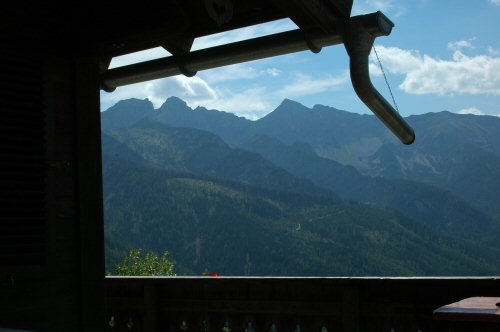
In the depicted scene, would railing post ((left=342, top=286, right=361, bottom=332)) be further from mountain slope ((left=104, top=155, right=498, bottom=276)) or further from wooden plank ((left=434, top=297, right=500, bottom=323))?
mountain slope ((left=104, top=155, right=498, bottom=276))

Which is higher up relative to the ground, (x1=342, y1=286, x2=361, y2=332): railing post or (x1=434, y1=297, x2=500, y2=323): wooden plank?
(x1=434, y1=297, x2=500, y2=323): wooden plank

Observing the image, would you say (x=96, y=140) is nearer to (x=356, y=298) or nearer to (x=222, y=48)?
(x=222, y=48)

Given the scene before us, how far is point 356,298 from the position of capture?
12.5 feet

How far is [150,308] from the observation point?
452cm

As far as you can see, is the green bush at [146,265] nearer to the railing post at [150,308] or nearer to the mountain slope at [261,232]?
the railing post at [150,308]

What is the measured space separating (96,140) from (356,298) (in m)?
1.79

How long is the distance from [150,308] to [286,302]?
104 cm

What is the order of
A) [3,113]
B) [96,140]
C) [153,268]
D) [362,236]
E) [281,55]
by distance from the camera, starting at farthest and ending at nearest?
[362,236]
[153,268]
[96,140]
[281,55]
[3,113]

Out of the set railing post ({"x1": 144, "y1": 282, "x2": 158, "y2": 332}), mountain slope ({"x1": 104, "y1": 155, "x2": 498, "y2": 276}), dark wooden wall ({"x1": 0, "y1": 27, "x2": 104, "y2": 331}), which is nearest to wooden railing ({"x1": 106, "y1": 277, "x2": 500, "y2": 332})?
railing post ({"x1": 144, "y1": 282, "x2": 158, "y2": 332})

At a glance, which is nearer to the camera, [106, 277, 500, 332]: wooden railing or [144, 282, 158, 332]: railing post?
[106, 277, 500, 332]: wooden railing

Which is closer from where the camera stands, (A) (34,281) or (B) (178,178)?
(A) (34,281)

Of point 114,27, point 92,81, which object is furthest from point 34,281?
point 114,27

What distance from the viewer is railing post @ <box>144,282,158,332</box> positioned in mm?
4477

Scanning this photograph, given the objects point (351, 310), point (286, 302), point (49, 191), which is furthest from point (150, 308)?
point (351, 310)
